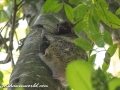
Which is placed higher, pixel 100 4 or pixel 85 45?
pixel 100 4

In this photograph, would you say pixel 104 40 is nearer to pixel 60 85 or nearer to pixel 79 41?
pixel 79 41

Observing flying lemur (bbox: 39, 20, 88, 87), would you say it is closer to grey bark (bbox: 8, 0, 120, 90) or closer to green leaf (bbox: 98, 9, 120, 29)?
grey bark (bbox: 8, 0, 120, 90)

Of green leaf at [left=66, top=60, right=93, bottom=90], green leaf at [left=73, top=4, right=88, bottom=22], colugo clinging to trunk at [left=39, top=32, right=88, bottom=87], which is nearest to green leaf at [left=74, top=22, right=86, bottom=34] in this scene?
green leaf at [left=73, top=4, right=88, bottom=22]

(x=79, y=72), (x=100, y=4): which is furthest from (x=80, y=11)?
(x=79, y=72)

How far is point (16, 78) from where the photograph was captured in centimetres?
103

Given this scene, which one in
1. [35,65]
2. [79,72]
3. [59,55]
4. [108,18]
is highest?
[79,72]

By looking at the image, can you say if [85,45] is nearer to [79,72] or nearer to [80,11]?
[80,11]

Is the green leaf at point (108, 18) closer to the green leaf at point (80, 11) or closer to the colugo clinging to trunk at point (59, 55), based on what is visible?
the green leaf at point (80, 11)

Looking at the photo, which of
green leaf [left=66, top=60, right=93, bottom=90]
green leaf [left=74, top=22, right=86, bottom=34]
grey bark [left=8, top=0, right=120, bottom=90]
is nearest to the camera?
green leaf [left=66, top=60, right=93, bottom=90]

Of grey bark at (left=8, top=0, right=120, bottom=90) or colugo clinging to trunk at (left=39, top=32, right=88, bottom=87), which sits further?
colugo clinging to trunk at (left=39, top=32, right=88, bottom=87)

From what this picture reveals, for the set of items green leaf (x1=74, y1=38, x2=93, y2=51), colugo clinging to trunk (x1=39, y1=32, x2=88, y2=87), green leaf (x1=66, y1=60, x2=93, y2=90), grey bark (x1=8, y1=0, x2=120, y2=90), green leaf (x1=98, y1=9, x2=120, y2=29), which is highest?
green leaf (x1=66, y1=60, x2=93, y2=90)

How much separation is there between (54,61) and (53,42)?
0.15 m

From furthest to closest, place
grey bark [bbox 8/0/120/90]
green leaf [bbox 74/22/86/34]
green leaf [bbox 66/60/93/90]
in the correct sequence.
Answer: green leaf [bbox 74/22/86/34]
grey bark [bbox 8/0/120/90]
green leaf [bbox 66/60/93/90]

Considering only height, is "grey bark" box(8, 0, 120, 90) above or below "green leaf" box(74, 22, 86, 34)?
below
